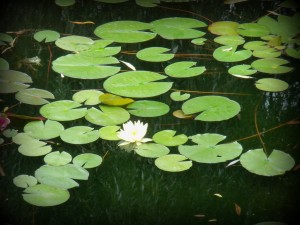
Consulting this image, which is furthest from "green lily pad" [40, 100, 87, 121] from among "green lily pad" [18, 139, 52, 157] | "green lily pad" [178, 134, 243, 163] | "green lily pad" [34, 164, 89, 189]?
"green lily pad" [178, 134, 243, 163]

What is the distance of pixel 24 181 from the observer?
1.35 meters

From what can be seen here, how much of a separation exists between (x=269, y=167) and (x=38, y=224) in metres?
0.62

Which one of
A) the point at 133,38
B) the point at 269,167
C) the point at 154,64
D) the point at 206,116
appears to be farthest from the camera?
the point at 133,38

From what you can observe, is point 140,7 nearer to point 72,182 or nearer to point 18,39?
point 18,39

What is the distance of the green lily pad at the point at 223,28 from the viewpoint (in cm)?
211

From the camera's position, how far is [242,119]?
5.26 ft

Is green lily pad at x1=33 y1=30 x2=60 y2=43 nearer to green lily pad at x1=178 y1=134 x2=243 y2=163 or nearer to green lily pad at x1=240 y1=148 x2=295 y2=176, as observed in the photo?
green lily pad at x1=178 y1=134 x2=243 y2=163

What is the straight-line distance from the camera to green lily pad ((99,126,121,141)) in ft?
4.93

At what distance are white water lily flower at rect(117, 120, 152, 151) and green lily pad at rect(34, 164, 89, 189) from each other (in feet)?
0.54

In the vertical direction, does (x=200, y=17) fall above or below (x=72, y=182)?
above

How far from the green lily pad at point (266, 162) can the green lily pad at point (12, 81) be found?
2.59ft

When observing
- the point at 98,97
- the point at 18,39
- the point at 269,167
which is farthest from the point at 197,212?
the point at 18,39

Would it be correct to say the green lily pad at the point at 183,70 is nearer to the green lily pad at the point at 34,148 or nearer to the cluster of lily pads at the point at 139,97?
the cluster of lily pads at the point at 139,97

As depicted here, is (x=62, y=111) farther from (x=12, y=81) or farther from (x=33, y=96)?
(x=12, y=81)
